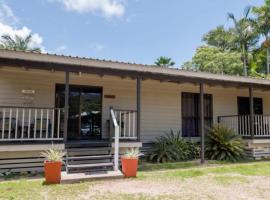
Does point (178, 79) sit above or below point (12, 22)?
below

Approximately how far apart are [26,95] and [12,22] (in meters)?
27.0

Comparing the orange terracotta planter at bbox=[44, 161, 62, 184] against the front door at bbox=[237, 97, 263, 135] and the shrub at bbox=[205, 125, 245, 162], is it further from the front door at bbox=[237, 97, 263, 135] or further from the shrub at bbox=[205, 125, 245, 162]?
the front door at bbox=[237, 97, 263, 135]

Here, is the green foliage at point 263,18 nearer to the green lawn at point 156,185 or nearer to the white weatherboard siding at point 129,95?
the white weatherboard siding at point 129,95

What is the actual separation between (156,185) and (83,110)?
437 centimetres

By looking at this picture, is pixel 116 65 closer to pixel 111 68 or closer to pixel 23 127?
pixel 111 68

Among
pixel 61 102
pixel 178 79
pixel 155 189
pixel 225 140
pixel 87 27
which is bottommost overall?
pixel 155 189

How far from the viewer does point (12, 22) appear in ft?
105

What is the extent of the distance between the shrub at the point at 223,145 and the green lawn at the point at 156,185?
5.62 feet

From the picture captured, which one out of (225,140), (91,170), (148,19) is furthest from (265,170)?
(148,19)

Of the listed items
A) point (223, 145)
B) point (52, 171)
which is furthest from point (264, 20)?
point (52, 171)

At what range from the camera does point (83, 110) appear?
939cm

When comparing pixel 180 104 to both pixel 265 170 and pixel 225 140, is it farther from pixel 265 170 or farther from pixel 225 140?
pixel 265 170

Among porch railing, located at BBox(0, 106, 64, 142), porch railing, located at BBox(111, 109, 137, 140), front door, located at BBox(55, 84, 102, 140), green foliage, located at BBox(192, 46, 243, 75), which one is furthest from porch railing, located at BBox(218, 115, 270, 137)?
green foliage, located at BBox(192, 46, 243, 75)

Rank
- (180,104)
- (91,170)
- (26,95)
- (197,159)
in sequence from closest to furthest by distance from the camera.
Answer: (91,170)
(26,95)
(197,159)
(180,104)
